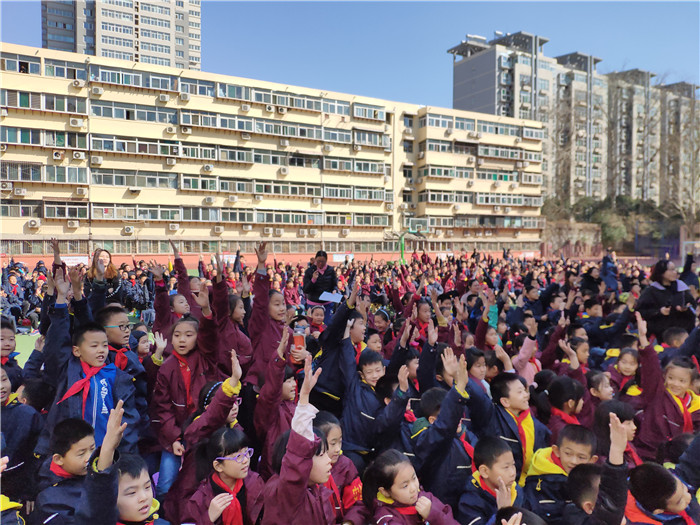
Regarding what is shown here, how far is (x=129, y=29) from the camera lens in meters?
31.9

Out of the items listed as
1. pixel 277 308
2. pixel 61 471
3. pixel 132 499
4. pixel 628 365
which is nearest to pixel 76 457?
pixel 61 471

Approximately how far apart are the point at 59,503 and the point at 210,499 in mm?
661

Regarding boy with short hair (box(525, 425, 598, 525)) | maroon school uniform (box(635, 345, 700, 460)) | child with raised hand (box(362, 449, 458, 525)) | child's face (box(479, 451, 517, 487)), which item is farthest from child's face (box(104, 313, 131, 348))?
maroon school uniform (box(635, 345, 700, 460))

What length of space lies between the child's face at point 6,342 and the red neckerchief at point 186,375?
132cm

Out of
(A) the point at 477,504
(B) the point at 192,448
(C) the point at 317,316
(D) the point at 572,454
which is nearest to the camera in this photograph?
(A) the point at 477,504

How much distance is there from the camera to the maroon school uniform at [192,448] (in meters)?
2.58

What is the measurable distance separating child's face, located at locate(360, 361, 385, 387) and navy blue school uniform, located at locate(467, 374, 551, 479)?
78 centimetres

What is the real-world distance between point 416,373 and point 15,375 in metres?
3.23

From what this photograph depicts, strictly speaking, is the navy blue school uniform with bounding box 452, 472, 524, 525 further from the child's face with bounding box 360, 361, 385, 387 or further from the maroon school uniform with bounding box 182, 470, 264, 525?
the child's face with bounding box 360, 361, 385, 387

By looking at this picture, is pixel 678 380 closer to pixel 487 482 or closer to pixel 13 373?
pixel 487 482

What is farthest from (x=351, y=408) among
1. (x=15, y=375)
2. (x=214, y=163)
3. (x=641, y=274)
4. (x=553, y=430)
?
(x=214, y=163)

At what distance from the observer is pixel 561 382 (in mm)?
3344

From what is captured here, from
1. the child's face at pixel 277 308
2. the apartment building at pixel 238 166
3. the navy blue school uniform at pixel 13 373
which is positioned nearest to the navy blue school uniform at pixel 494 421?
the child's face at pixel 277 308

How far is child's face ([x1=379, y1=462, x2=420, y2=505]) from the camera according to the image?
2.23 meters
